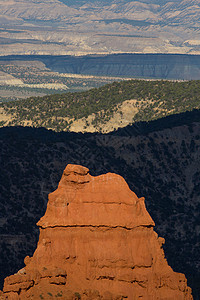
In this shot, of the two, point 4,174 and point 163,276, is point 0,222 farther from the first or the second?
point 163,276

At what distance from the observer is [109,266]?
69.6 meters

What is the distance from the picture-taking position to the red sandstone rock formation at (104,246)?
69.3 meters

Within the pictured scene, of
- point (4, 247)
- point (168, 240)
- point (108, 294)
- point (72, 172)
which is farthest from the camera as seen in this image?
point (168, 240)

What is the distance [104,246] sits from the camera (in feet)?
229

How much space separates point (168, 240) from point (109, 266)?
10809cm

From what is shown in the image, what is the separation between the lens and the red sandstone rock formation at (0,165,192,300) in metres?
69.3

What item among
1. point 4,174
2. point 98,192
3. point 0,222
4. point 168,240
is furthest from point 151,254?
point 4,174

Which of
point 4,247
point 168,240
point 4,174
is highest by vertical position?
point 4,174

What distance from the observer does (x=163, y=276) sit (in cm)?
7069

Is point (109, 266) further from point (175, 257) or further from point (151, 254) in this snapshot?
point (175, 257)

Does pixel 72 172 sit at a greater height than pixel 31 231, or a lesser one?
lesser

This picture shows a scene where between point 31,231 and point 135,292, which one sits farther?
point 31,231

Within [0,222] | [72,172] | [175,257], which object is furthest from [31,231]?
[72,172]

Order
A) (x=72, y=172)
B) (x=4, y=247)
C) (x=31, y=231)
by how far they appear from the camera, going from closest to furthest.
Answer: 1. (x=72, y=172)
2. (x=4, y=247)
3. (x=31, y=231)
